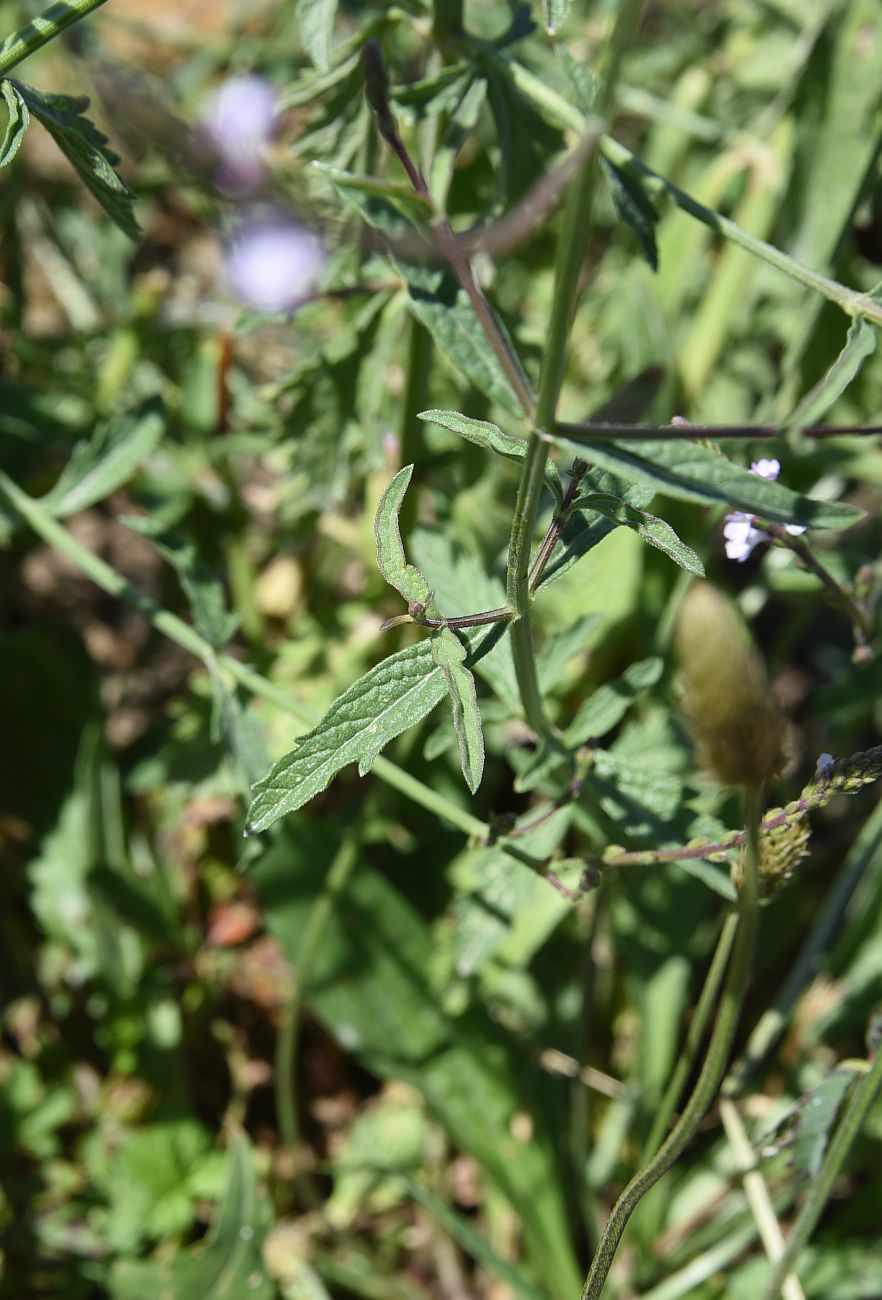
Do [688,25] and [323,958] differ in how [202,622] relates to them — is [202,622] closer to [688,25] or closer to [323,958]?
[323,958]

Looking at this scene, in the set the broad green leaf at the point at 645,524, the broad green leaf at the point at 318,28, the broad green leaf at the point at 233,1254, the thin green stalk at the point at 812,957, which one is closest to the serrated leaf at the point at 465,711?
the broad green leaf at the point at 645,524

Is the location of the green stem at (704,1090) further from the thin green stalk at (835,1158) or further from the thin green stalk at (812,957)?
the thin green stalk at (812,957)

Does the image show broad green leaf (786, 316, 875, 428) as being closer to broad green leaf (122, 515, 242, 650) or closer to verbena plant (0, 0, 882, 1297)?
verbena plant (0, 0, 882, 1297)

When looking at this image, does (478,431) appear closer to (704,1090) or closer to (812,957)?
(704,1090)

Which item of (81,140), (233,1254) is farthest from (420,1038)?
(81,140)

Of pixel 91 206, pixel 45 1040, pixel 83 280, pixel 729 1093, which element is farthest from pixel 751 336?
pixel 45 1040

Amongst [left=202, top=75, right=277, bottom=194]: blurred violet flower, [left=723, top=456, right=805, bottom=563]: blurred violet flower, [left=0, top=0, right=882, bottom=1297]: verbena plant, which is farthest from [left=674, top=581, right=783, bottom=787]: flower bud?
[left=202, top=75, right=277, bottom=194]: blurred violet flower

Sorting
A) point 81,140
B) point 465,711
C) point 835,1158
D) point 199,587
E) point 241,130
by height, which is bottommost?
point 835,1158
